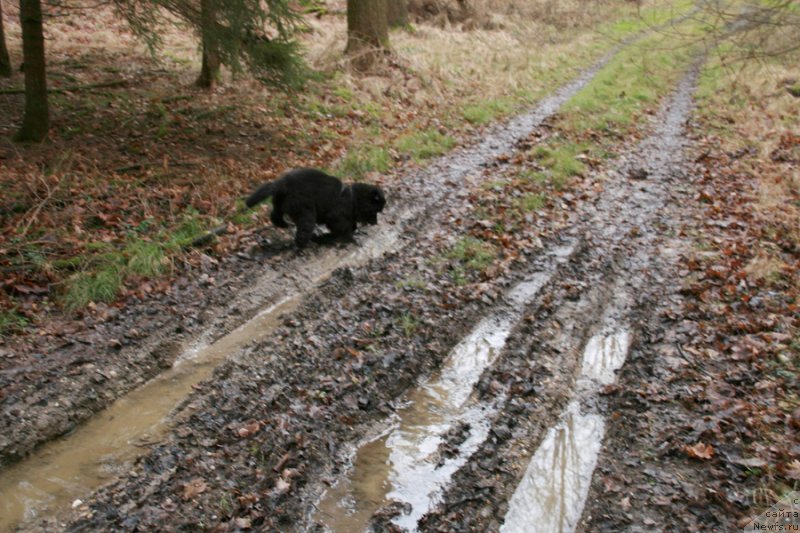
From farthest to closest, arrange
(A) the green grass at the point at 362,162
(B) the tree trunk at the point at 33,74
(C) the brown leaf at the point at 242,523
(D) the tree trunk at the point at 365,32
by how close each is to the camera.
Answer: (D) the tree trunk at the point at 365,32
(A) the green grass at the point at 362,162
(B) the tree trunk at the point at 33,74
(C) the brown leaf at the point at 242,523

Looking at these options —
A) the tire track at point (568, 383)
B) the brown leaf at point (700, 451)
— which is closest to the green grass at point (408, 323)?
the tire track at point (568, 383)

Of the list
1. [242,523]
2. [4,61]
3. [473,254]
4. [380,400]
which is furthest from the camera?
[4,61]

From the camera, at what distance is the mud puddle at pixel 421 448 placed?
4.37 meters

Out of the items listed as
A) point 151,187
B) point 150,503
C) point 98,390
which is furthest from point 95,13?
point 150,503

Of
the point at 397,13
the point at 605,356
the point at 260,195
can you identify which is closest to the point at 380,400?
the point at 605,356

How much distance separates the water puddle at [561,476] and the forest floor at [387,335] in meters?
0.02

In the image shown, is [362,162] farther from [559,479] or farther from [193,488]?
[193,488]

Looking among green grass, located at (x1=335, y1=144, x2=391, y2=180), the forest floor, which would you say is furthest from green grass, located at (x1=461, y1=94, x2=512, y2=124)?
green grass, located at (x1=335, y1=144, x2=391, y2=180)

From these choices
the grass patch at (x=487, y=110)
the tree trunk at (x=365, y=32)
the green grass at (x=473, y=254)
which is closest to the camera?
the green grass at (x=473, y=254)

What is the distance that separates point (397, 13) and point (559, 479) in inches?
885

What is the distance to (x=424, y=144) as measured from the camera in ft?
43.0

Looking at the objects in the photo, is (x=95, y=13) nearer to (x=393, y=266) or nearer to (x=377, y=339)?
(x=393, y=266)

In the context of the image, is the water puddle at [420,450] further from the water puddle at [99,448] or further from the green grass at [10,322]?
the green grass at [10,322]

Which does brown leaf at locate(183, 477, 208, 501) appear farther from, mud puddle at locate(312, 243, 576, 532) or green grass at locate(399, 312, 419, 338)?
green grass at locate(399, 312, 419, 338)
